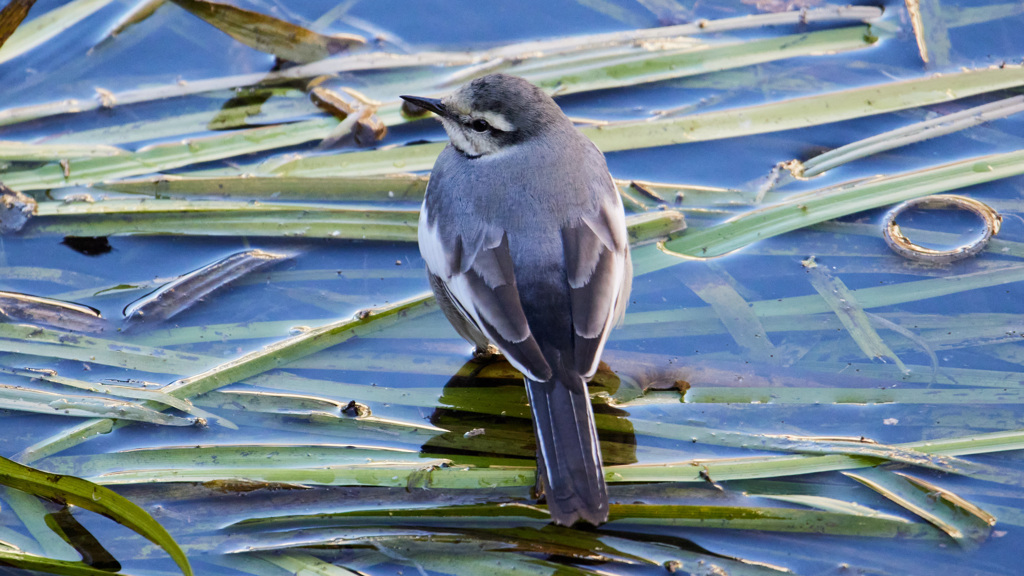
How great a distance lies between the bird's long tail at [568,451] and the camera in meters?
2.98

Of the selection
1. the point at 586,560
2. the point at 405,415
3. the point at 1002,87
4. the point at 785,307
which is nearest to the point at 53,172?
the point at 405,415

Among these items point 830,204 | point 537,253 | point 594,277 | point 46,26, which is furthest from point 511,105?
point 46,26

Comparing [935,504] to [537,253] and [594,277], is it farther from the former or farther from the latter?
[537,253]

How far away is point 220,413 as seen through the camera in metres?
3.72

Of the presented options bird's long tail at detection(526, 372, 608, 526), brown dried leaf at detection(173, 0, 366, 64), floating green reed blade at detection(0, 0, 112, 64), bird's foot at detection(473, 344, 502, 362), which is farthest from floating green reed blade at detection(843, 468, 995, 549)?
floating green reed blade at detection(0, 0, 112, 64)

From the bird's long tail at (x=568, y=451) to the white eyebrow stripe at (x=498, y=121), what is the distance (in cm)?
117

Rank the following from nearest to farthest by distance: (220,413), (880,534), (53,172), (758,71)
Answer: (880,534) → (220,413) → (53,172) → (758,71)

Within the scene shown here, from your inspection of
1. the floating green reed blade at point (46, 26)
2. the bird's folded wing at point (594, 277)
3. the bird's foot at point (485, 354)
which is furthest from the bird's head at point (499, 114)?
the floating green reed blade at point (46, 26)

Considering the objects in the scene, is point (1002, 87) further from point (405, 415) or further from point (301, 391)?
point (301, 391)

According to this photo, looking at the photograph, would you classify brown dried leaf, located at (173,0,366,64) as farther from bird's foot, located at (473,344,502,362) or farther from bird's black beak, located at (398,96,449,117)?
bird's foot, located at (473,344,502,362)

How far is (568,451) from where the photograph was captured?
3.03m

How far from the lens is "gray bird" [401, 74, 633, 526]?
10.1 feet

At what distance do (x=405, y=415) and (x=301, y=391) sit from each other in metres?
0.48

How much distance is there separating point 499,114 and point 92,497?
2.15 meters
